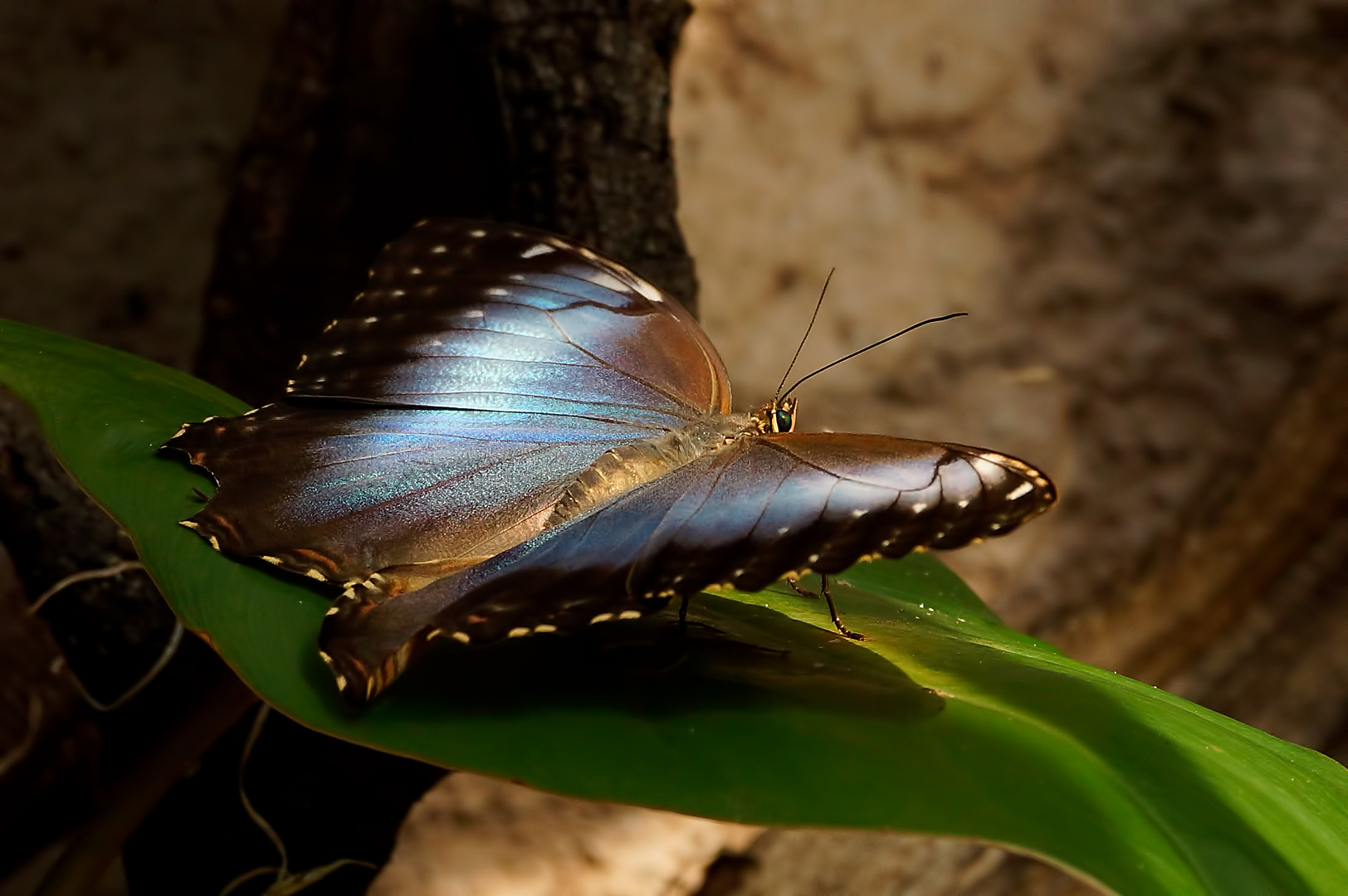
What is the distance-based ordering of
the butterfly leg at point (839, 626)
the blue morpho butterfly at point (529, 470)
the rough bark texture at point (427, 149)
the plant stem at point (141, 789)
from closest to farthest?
the blue morpho butterfly at point (529, 470) < the butterfly leg at point (839, 626) < the plant stem at point (141, 789) < the rough bark texture at point (427, 149)

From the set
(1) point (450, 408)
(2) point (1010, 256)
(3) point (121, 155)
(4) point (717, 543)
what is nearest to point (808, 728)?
(4) point (717, 543)

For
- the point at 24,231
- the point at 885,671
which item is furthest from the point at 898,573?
the point at 24,231

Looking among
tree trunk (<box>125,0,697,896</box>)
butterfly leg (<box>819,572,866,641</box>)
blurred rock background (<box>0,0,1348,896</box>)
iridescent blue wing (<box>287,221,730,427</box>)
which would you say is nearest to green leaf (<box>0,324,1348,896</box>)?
butterfly leg (<box>819,572,866,641</box>)

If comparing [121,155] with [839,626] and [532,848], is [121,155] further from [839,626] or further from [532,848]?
[839,626]

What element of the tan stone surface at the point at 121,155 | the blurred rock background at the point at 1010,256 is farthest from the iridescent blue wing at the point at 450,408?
the tan stone surface at the point at 121,155

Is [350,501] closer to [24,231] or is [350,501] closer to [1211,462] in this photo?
[24,231]

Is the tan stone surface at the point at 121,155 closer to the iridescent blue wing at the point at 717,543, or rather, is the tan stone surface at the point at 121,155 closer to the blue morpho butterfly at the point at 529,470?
the blue morpho butterfly at the point at 529,470

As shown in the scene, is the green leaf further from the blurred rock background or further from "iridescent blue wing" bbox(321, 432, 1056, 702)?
the blurred rock background
